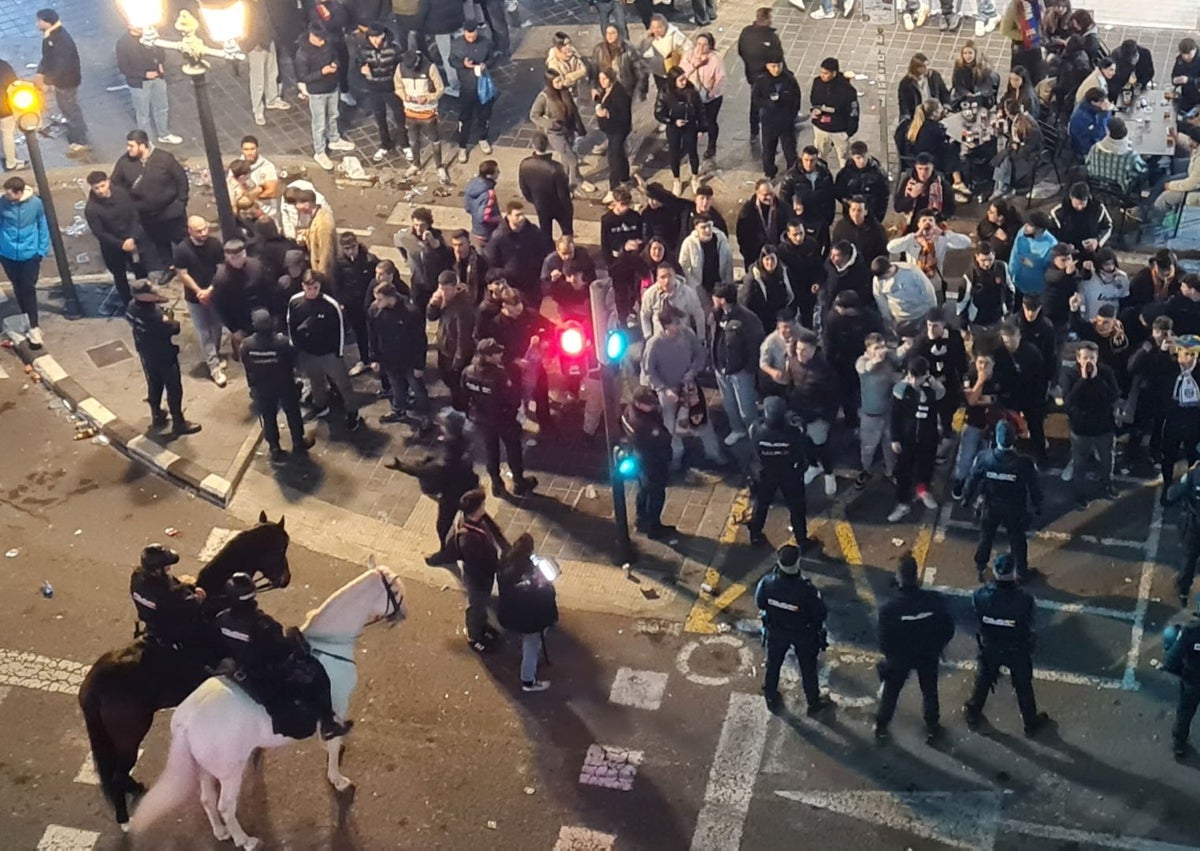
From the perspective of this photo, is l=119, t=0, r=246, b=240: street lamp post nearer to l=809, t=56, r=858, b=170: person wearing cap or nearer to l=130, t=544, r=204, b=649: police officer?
l=130, t=544, r=204, b=649: police officer

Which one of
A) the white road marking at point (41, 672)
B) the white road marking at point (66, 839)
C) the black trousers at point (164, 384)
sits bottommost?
the white road marking at point (66, 839)

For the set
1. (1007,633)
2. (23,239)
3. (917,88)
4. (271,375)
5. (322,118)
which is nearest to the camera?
(1007,633)

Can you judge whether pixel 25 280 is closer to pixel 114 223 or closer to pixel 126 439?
pixel 114 223

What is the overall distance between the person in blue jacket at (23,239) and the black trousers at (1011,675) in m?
11.2

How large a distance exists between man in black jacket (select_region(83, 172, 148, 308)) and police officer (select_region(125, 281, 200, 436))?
2.01 metres

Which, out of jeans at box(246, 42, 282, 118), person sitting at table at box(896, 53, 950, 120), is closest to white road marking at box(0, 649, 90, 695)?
jeans at box(246, 42, 282, 118)

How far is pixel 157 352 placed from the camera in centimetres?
1656

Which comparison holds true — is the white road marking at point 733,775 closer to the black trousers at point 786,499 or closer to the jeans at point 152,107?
the black trousers at point 786,499

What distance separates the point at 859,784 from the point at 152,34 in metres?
9.71

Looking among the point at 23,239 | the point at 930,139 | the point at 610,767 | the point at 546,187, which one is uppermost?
the point at 930,139

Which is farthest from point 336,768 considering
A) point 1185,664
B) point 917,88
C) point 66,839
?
point 917,88

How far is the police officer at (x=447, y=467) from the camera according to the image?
47.7 ft

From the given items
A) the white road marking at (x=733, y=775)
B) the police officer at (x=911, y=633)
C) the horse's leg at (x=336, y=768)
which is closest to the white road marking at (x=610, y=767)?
the white road marking at (x=733, y=775)

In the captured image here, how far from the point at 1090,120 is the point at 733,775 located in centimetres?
996
